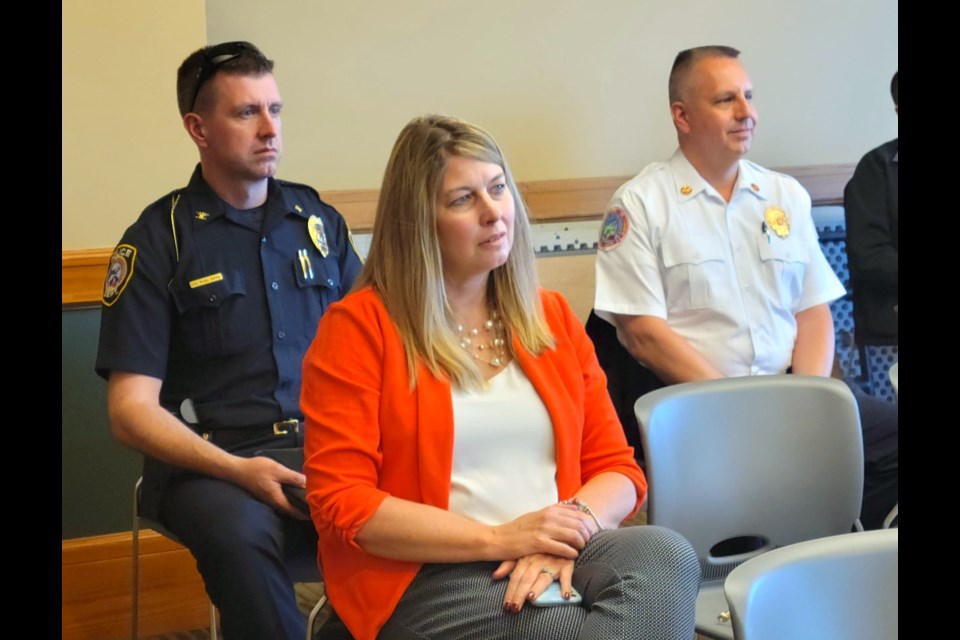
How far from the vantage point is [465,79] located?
3.25 m

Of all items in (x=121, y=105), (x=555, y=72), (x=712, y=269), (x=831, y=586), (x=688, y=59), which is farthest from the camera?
(x=555, y=72)

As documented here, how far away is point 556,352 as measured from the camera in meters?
1.80

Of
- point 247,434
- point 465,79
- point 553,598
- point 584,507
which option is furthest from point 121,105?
point 553,598

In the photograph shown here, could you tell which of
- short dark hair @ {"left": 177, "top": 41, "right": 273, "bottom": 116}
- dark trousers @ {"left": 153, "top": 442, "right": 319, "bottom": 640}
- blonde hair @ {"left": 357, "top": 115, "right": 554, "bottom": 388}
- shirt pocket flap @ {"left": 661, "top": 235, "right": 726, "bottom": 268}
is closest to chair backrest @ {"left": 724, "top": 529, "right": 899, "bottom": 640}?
blonde hair @ {"left": 357, "top": 115, "right": 554, "bottom": 388}

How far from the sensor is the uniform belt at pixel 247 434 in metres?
2.24

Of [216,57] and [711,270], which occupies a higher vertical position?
[216,57]

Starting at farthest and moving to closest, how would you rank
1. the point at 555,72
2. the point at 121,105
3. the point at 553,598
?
the point at 555,72 → the point at 121,105 → the point at 553,598

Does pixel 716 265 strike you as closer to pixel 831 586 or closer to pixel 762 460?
pixel 762 460

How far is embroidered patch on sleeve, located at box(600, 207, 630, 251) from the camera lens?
2.76 metres

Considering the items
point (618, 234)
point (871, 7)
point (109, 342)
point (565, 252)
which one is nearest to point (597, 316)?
point (618, 234)

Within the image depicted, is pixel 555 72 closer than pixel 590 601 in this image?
No

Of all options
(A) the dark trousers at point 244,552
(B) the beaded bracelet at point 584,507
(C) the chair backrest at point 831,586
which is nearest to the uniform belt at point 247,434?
(A) the dark trousers at point 244,552

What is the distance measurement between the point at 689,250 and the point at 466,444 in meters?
1.28

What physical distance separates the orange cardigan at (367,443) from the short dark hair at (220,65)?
885mm
